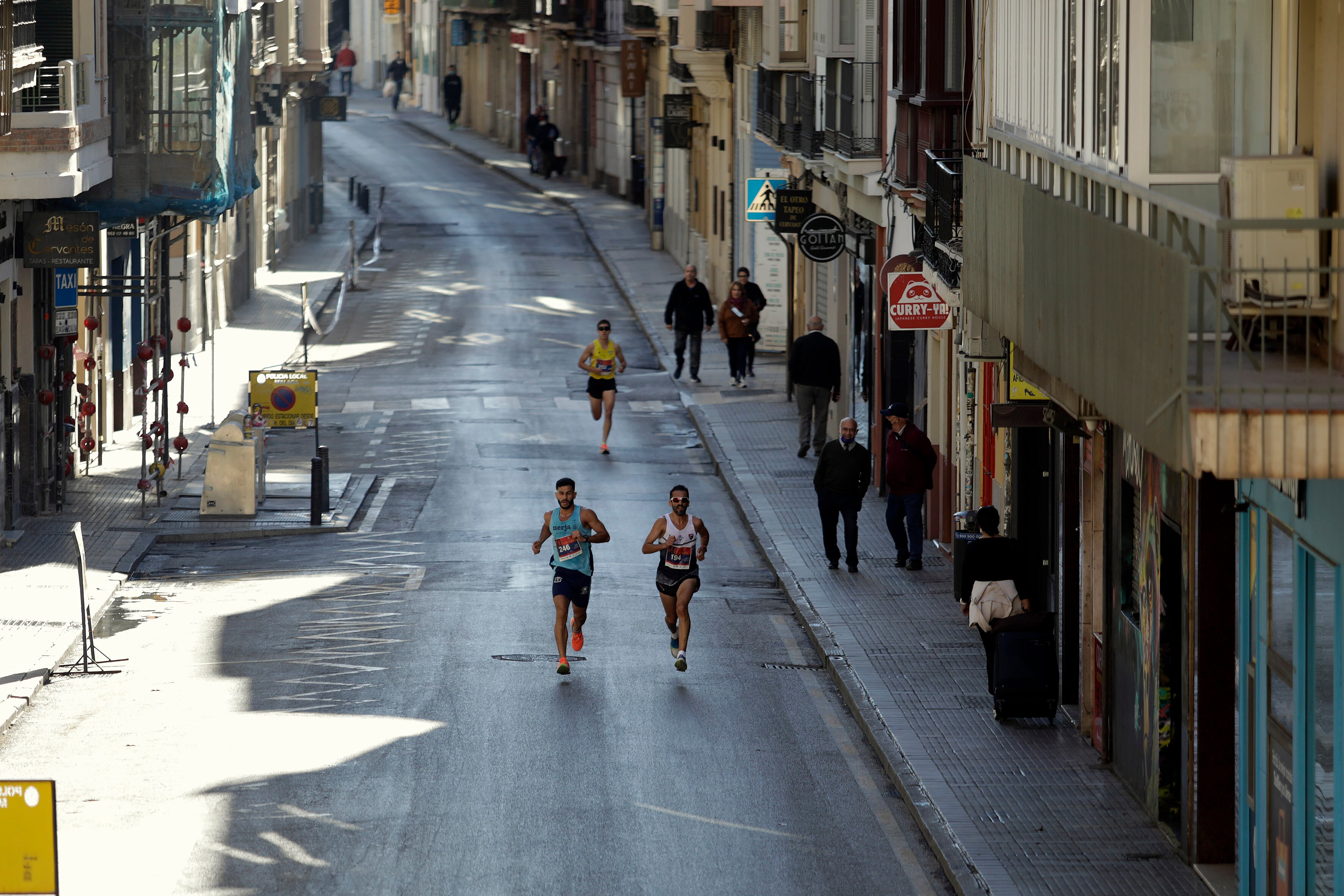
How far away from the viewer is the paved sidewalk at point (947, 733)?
40.1 ft

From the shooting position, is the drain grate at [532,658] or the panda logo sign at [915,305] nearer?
the drain grate at [532,658]

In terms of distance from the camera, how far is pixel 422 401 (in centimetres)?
3381

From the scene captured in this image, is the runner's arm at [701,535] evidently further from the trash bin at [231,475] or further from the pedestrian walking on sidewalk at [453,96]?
the pedestrian walking on sidewalk at [453,96]

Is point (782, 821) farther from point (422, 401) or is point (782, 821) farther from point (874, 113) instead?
point (422, 401)

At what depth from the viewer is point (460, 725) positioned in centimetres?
1547

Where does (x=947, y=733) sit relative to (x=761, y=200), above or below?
below

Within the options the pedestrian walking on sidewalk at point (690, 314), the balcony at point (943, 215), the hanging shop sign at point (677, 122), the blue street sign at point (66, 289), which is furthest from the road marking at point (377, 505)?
the hanging shop sign at point (677, 122)

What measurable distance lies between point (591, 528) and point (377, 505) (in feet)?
29.4

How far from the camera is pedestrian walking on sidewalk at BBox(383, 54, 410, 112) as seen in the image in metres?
99.7

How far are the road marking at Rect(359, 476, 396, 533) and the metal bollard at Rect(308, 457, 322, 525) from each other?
0.50 m

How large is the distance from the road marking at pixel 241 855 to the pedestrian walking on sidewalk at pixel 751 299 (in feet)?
71.6

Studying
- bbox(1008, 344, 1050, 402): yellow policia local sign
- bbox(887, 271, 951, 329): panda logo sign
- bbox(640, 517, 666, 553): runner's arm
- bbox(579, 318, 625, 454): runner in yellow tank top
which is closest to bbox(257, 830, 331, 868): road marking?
bbox(640, 517, 666, 553): runner's arm

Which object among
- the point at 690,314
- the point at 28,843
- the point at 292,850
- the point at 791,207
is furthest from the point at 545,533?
the point at 690,314

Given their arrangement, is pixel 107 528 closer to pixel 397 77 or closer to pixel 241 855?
pixel 241 855
